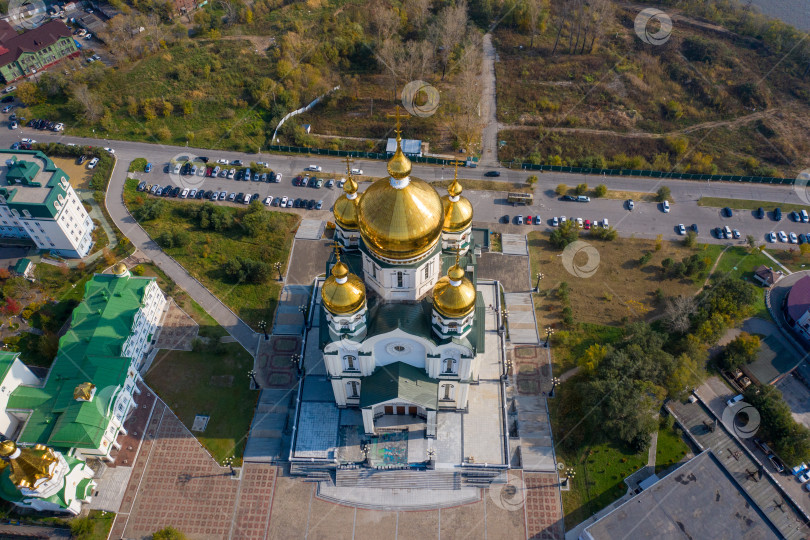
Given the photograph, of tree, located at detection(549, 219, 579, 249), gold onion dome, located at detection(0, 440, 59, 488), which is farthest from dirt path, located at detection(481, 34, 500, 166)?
gold onion dome, located at detection(0, 440, 59, 488)

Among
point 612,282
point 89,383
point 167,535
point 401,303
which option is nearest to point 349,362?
point 401,303

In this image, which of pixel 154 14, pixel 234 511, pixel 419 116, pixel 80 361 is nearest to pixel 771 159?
pixel 419 116

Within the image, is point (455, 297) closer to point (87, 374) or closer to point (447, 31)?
point (87, 374)

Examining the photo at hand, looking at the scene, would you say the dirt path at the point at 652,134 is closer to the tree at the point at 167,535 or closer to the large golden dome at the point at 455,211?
the large golden dome at the point at 455,211

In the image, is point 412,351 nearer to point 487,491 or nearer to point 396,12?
point 487,491

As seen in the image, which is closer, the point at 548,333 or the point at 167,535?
the point at 167,535

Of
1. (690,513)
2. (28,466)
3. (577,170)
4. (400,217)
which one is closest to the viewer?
(400,217)

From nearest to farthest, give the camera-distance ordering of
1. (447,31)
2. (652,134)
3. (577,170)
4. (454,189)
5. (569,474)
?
(454,189) < (569,474) < (577,170) < (652,134) < (447,31)
